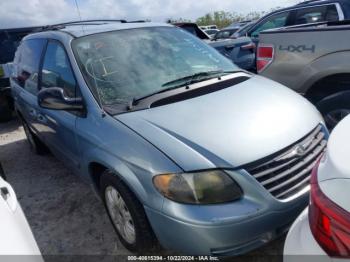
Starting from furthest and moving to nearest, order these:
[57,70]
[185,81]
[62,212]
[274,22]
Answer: [274,22], [62,212], [57,70], [185,81]

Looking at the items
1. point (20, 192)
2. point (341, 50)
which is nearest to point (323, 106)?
point (341, 50)

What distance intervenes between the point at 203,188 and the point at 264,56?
2304mm

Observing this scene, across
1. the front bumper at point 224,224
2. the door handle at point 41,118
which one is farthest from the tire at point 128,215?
the door handle at point 41,118

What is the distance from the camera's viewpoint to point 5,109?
272 inches

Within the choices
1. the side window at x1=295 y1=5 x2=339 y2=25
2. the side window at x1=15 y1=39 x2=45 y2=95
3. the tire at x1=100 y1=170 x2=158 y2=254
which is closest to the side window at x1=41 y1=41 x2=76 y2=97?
the side window at x1=15 y1=39 x2=45 y2=95

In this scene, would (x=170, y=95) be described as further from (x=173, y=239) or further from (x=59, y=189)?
(x=59, y=189)

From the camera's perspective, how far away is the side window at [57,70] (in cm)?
288

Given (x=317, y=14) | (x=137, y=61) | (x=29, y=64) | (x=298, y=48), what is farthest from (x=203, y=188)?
(x=317, y=14)

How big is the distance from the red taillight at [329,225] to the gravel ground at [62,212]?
1.33 m

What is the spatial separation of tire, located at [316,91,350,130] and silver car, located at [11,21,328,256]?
0.74 m

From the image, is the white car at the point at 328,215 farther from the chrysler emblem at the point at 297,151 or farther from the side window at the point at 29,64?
the side window at the point at 29,64

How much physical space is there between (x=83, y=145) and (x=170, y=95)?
82cm

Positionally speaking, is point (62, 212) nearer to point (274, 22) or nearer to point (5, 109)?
point (5, 109)

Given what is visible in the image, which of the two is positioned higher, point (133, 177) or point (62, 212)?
point (133, 177)
